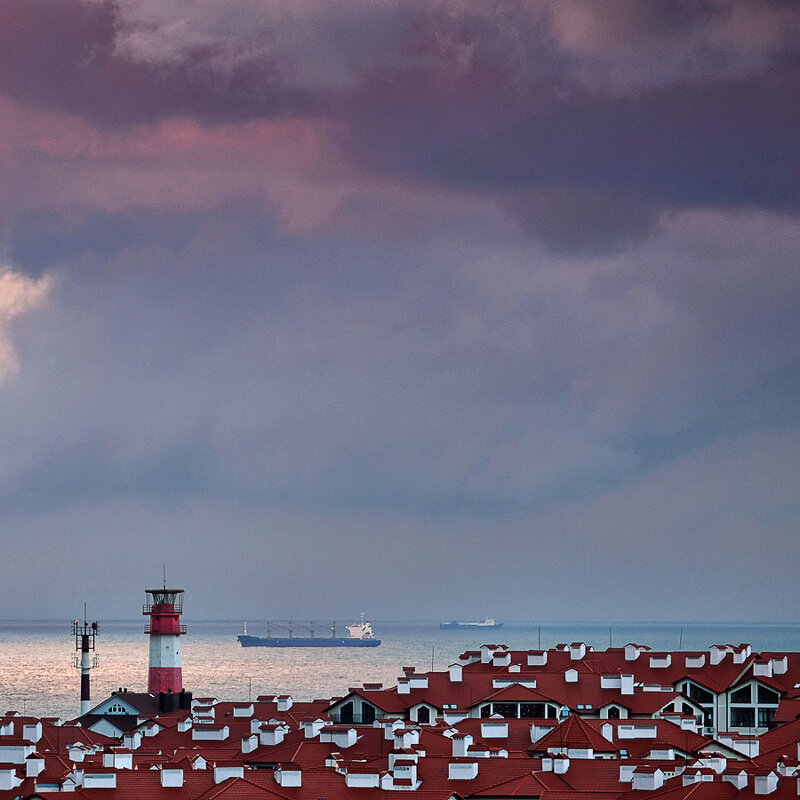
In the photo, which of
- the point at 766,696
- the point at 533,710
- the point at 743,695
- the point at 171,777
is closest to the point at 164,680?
the point at 533,710

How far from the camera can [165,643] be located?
372 ft

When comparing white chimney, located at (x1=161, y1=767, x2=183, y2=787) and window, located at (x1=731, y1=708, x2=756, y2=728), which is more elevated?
window, located at (x1=731, y1=708, x2=756, y2=728)

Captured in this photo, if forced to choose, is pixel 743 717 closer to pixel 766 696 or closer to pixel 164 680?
pixel 766 696

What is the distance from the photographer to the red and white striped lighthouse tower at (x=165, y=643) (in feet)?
366

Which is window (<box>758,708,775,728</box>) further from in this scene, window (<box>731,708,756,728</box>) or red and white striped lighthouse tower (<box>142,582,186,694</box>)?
red and white striped lighthouse tower (<box>142,582,186,694</box>)

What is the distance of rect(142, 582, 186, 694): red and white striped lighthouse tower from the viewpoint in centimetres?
11144

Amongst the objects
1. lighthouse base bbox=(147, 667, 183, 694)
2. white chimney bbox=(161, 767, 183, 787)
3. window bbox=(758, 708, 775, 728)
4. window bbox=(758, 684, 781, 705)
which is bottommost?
white chimney bbox=(161, 767, 183, 787)

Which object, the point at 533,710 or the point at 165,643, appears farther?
the point at 165,643

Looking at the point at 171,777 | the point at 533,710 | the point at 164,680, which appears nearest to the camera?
the point at 171,777

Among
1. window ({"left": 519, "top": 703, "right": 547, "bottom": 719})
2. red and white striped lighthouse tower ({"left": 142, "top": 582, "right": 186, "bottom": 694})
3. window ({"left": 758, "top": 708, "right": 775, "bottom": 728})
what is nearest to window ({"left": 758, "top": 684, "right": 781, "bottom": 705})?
window ({"left": 758, "top": 708, "right": 775, "bottom": 728})

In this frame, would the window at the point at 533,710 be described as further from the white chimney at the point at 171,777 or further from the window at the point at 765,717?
the white chimney at the point at 171,777

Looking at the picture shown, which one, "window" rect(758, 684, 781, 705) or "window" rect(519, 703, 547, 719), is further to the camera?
"window" rect(758, 684, 781, 705)

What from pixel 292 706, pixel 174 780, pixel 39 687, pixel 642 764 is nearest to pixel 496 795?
pixel 642 764

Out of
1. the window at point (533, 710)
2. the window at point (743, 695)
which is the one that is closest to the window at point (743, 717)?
the window at point (743, 695)
